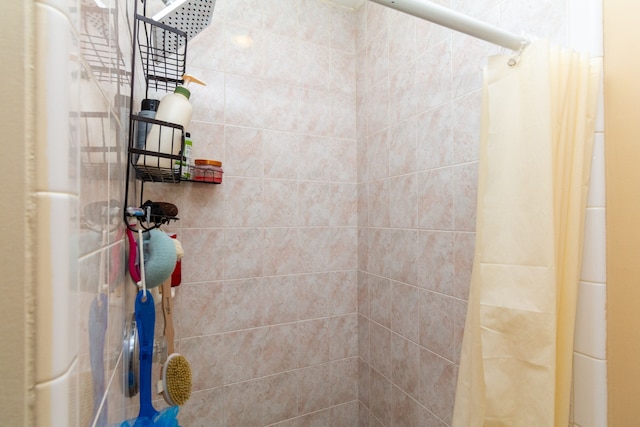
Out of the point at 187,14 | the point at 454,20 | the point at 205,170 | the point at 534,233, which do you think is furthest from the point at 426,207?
the point at 187,14

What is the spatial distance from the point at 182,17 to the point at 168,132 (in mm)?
354

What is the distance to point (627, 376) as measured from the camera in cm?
61

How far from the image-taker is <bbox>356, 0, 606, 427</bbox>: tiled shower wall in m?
0.67

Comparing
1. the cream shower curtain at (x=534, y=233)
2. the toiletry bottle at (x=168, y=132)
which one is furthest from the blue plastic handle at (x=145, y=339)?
the cream shower curtain at (x=534, y=233)

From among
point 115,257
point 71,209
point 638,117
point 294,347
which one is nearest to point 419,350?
point 294,347

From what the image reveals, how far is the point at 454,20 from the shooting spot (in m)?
0.60

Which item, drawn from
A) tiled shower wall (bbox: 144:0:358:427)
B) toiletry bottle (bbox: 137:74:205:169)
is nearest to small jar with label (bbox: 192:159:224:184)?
tiled shower wall (bbox: 144:0:358:427)

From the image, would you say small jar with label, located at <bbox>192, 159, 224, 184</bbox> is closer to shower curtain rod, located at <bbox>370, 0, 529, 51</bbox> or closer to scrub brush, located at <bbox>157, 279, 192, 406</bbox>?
scrub brush, located at <bbox>157, 279, 192, 406</bbox>

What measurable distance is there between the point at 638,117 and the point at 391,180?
0.81 metres

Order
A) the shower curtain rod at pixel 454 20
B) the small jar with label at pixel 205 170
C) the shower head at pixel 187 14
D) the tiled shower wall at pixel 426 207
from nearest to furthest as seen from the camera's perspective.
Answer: the shower curtain rod at pixel 454 20 < the tiled shower wall at pixel 426 207 < the shower head at pixel 187 14 < the small jar with label at pixel 205 170

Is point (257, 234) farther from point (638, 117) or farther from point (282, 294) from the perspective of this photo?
point (638, 117)

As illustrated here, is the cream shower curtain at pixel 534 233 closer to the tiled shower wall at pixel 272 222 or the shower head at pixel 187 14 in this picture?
the shower head at pixel 187 14

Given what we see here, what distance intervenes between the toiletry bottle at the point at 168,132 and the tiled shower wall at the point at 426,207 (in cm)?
82

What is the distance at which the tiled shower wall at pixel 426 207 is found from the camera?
67 cm
